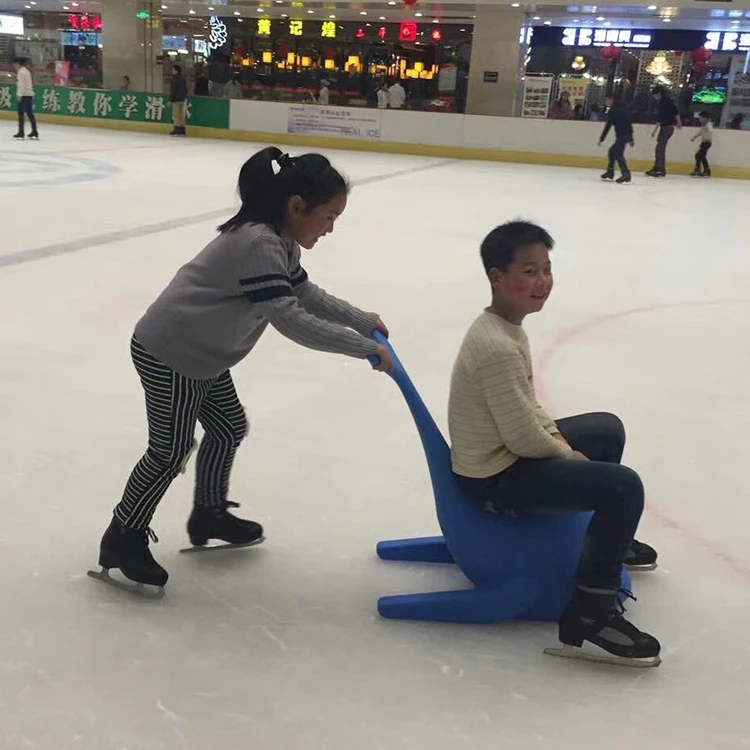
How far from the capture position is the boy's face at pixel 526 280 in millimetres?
1584

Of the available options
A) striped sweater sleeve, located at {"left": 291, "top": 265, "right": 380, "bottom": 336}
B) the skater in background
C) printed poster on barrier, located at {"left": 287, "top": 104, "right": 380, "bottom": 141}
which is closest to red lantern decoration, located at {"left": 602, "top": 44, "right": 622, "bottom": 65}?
the skater in background

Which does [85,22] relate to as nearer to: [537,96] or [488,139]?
[488,139]

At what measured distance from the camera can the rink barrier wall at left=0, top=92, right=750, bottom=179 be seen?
518 inches

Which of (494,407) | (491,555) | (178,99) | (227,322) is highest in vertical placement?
(178,99)

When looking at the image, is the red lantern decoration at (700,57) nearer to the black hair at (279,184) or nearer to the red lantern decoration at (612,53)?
the red lantern decoration at (612,53)

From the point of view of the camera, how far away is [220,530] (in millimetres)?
1981

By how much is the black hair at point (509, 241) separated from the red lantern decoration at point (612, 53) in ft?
52.6

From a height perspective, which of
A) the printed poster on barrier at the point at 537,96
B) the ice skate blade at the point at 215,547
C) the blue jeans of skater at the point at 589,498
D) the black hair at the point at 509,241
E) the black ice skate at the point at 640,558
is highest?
the printed poster on barrier at the point at 537,96

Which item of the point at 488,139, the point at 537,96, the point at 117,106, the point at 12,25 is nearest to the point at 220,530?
the point at 488,139

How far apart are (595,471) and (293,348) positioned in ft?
7.08

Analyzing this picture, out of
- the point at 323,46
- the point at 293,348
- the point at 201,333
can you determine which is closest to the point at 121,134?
the point at 323,46

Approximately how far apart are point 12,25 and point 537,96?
1451 cm

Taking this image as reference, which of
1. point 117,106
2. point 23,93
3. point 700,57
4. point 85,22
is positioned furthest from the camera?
point 85,22

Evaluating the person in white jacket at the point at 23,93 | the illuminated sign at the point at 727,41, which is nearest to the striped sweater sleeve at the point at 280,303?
the person in white jacket at the point at 23,93
